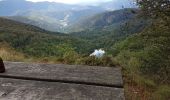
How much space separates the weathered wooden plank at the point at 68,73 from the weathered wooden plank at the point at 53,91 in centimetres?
10

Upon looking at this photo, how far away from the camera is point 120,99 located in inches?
50.5

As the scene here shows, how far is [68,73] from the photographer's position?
1798 mm

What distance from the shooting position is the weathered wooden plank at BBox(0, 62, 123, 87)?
5.32 ft

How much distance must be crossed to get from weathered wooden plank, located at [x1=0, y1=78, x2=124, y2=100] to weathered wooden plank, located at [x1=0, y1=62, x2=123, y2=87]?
10 centimetres

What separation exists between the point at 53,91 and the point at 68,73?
1.31ft

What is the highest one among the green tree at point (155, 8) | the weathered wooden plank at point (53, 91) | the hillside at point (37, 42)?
the green tree at point (155, 8)

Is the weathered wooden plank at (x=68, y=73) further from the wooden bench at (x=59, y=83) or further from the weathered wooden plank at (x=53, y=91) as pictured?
the weathered wooden plank at (x=53, y=91)

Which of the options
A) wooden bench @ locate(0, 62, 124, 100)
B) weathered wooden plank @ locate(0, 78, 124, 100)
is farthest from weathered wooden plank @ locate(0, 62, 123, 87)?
weathered wooden plank @ locate(0, 78, 124, 100)

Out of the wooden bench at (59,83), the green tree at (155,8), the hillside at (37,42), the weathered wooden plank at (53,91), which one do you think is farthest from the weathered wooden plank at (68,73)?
the hillside at (37,42)

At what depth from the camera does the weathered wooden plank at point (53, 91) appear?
1326mm

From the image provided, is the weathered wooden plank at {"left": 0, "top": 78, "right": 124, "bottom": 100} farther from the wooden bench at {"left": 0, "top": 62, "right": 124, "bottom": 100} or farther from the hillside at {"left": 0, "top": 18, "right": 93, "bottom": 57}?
the hillside at {"left": 0, "top": 18, "right": 93, "bottom": 57}

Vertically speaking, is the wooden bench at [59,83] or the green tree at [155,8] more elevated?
the green tree at [155,8]

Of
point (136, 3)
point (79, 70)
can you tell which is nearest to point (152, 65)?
point (136, 3)

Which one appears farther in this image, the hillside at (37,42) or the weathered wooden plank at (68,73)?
the hillside at (37,42)
